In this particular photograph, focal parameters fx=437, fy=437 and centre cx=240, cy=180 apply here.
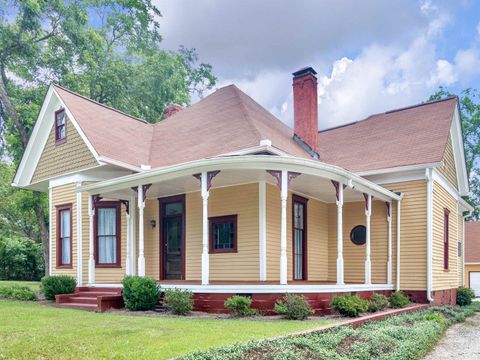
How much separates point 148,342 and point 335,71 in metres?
22.7

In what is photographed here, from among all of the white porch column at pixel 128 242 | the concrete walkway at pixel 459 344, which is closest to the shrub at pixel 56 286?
the white porch column at pixel 128 242

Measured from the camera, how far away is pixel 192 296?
935cm

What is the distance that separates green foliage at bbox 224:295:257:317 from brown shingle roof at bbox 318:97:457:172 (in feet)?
22.5

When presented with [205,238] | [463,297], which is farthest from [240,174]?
[463,297]

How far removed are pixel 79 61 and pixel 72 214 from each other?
11699mm

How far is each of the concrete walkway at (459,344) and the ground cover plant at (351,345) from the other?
160mm

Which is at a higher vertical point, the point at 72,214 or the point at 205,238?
the point at 72,214

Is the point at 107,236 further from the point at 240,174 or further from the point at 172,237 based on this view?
the point at 240,174

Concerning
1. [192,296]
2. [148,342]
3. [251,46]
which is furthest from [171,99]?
[148,342]

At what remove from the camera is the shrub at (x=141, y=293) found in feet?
31.4

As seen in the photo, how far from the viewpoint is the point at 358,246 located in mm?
13703

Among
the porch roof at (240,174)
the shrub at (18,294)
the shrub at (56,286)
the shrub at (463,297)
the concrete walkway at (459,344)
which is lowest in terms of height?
the shrub at (463,297)

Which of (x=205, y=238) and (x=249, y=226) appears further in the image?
(x=249, y=226)

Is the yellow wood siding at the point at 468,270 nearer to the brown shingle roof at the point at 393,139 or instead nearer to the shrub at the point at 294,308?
the brown shingle roof at the point at 393,139
